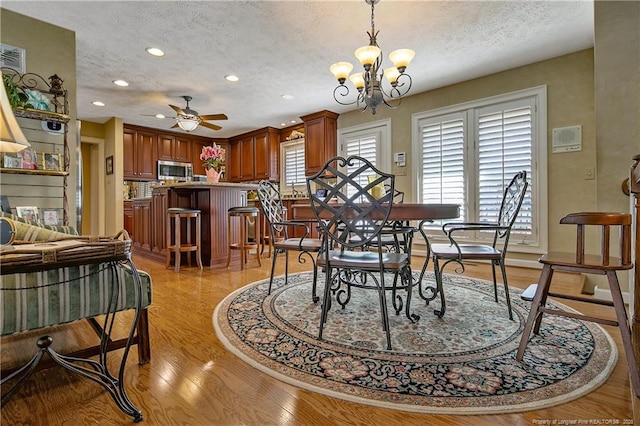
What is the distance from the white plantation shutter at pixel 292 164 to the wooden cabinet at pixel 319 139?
664 millimetres

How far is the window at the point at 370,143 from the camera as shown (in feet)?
16.4

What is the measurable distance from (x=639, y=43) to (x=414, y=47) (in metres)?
1.75

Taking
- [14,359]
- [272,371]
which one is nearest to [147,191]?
[14,359]

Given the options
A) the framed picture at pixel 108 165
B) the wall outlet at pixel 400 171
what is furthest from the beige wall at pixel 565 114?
the framed picture at pixel 108 165

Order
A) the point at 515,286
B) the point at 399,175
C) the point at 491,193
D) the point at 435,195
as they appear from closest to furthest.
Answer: the point at 515,286 → the point at 491,193 → the point at 435,195 → the point at 399,175

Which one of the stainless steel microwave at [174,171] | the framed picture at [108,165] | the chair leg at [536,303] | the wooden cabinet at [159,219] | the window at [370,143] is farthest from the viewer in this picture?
the stainless steel microwave at [174,171]

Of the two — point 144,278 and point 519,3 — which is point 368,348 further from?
point 519,3

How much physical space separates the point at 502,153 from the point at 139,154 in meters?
6.45

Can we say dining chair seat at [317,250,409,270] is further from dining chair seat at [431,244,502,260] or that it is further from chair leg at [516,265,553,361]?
chair leg at [516,265,553,361]

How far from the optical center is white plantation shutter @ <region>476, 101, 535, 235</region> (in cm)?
372

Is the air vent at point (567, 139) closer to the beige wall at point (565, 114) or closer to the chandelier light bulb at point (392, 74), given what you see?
the beige wall at point (565, 114)

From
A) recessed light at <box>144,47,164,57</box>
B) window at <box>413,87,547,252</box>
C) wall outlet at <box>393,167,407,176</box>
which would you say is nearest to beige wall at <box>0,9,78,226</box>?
recessed light at <box>144,47,164,57</box>

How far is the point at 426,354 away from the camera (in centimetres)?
150

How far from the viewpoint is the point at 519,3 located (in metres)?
2.56
